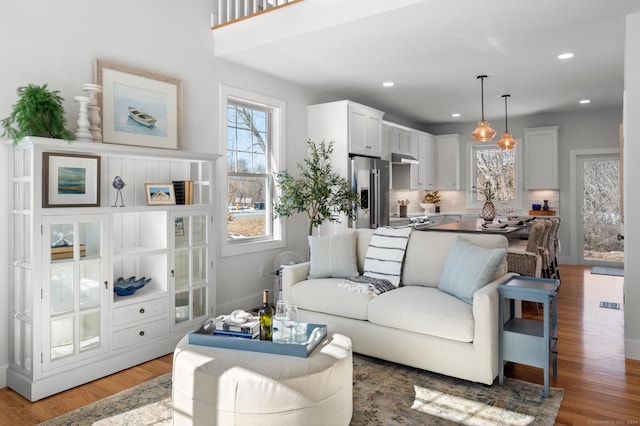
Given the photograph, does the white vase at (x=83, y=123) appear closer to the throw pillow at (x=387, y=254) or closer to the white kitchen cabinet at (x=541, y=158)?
the throw pillow at (x=387, y=254)

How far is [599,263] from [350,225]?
16.7 feet

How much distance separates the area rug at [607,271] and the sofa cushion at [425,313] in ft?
16.6

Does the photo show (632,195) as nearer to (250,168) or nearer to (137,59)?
(250,168)

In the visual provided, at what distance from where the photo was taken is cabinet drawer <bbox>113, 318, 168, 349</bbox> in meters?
3.28

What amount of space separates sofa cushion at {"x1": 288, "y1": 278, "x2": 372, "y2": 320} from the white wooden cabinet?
0.91 metres

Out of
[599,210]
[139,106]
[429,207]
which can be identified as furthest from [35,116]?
[599,210]

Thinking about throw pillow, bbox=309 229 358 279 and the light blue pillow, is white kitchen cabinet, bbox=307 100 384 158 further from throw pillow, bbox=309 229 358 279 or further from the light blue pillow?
the light blue pillow

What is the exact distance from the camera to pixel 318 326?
8.66 ft

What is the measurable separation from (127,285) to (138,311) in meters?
0.22

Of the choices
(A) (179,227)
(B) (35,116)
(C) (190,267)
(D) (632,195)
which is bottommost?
(C) (190,267)

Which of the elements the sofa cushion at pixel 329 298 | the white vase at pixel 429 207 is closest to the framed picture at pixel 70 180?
the sofa cushion at pixel 329 298

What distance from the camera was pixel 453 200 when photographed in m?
9.22

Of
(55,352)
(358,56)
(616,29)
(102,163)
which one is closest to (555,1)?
(616,29)

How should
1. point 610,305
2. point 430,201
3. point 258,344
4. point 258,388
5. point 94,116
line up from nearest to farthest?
point 258,388, point 258,344, point 94,116, point 610,305, point 430,201
